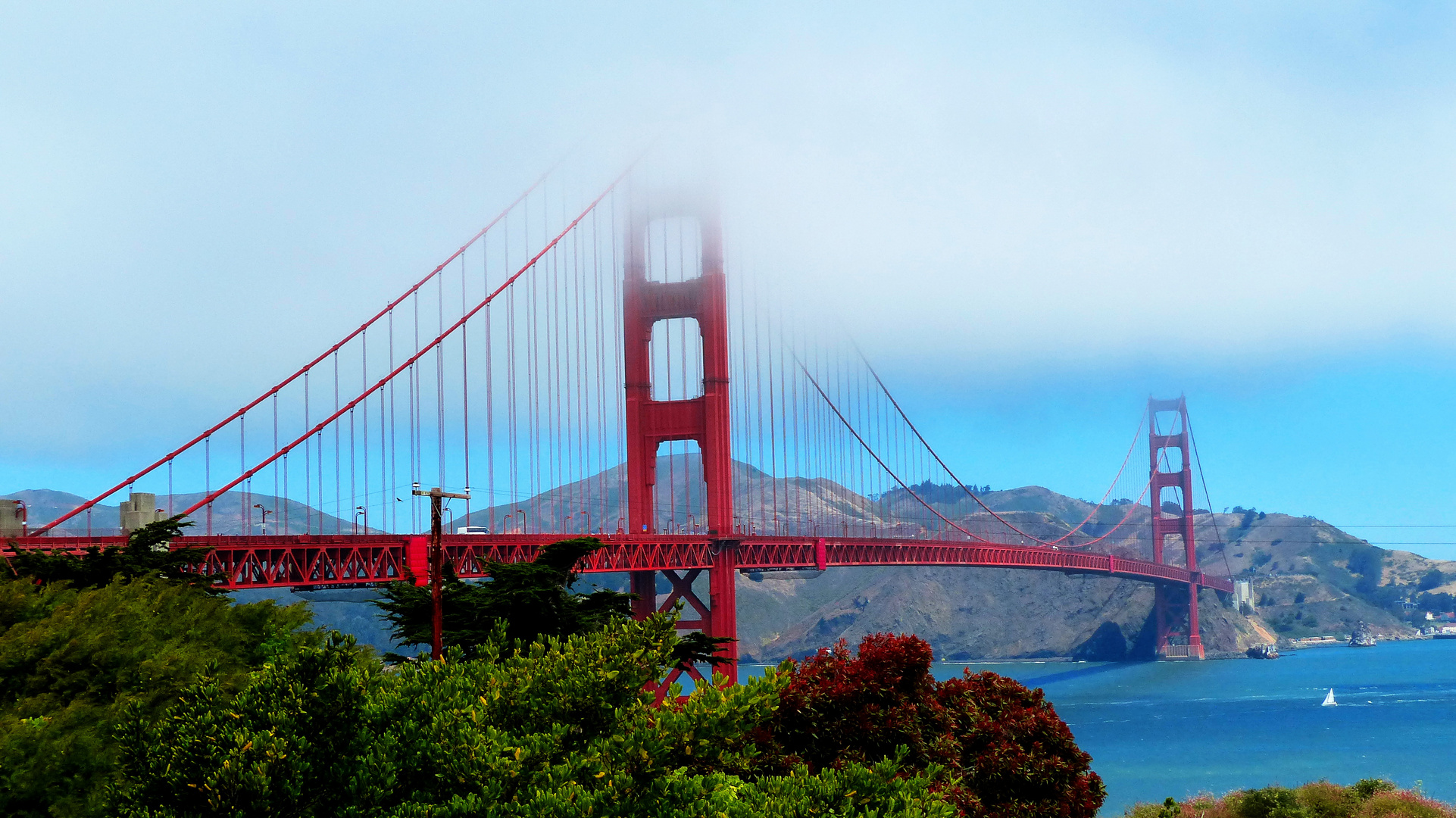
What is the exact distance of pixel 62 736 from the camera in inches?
614

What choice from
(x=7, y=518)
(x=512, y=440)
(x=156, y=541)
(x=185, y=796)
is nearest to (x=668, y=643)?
(x=185, y=796)

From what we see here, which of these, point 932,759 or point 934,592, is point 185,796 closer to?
point 932,759

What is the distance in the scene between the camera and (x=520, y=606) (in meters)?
19.9

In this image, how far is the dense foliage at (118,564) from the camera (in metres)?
24.1

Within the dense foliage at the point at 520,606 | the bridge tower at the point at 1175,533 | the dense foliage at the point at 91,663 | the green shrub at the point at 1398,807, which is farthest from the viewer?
the bridge tower at the point at 1175,533

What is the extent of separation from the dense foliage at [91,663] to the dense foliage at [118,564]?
72cm

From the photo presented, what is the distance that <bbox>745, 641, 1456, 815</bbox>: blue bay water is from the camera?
58656 millimetres

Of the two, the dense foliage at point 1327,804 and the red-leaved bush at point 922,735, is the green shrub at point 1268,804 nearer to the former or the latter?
the dense foliage at point 1327,804

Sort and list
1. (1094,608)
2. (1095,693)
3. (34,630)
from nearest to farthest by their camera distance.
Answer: (34,630)
(1095,693)
(1094,608)

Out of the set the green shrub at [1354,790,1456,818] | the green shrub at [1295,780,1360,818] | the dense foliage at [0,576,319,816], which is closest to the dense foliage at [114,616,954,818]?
the dense foliage at [0,576,319,816]

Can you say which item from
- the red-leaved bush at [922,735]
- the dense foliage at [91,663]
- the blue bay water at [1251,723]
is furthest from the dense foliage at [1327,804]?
the dense foliage at [91,663]

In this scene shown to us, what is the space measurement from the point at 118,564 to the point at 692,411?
30.8 meters

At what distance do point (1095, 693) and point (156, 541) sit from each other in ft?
291

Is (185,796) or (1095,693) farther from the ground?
(185,796)
